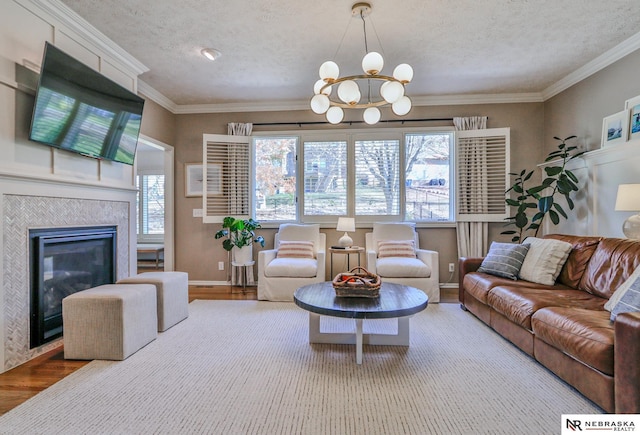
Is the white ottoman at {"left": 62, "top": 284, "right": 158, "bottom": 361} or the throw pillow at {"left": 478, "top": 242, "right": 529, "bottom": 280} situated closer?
the white ottoman at {"left": 62, "top": 284, "right": 158, "bottom": 361}

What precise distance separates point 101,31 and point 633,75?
5.15m

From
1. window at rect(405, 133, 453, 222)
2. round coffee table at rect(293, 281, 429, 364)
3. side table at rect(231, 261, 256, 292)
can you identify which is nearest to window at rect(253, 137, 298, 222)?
side table at rect(231, 261, 256, 292)

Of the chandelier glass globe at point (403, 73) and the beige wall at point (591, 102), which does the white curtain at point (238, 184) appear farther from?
the beige wall at point (591, 102)

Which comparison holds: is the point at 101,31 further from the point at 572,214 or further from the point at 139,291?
the point at 572,214

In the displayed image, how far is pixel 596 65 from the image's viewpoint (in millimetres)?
3625

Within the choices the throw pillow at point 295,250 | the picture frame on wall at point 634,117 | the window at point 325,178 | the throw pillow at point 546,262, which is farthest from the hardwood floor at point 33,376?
the picture frame on wall at point 634,117

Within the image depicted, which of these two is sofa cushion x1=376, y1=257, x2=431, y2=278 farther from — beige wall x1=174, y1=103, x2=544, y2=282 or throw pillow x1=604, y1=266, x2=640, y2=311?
throw pillow x1=604, y1=266, x2=640, y2=311

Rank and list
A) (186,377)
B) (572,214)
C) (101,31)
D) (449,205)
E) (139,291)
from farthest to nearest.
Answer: (449,205), (572,214), (101,31), (139,291), (186,377)

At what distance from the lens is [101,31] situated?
300cm

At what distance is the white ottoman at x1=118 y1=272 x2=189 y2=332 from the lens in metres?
2.95

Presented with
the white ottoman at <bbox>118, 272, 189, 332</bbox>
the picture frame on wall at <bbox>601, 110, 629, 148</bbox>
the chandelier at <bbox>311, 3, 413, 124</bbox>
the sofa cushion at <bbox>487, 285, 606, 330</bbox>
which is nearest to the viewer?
the sofa cushion at <bbox>487, 285, 606, 330</bbox>

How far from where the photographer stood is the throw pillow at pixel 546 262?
2902mm

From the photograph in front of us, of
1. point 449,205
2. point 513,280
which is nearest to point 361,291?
point 513,280

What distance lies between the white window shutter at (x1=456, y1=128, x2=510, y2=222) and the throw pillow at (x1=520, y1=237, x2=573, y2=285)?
1.51 m
